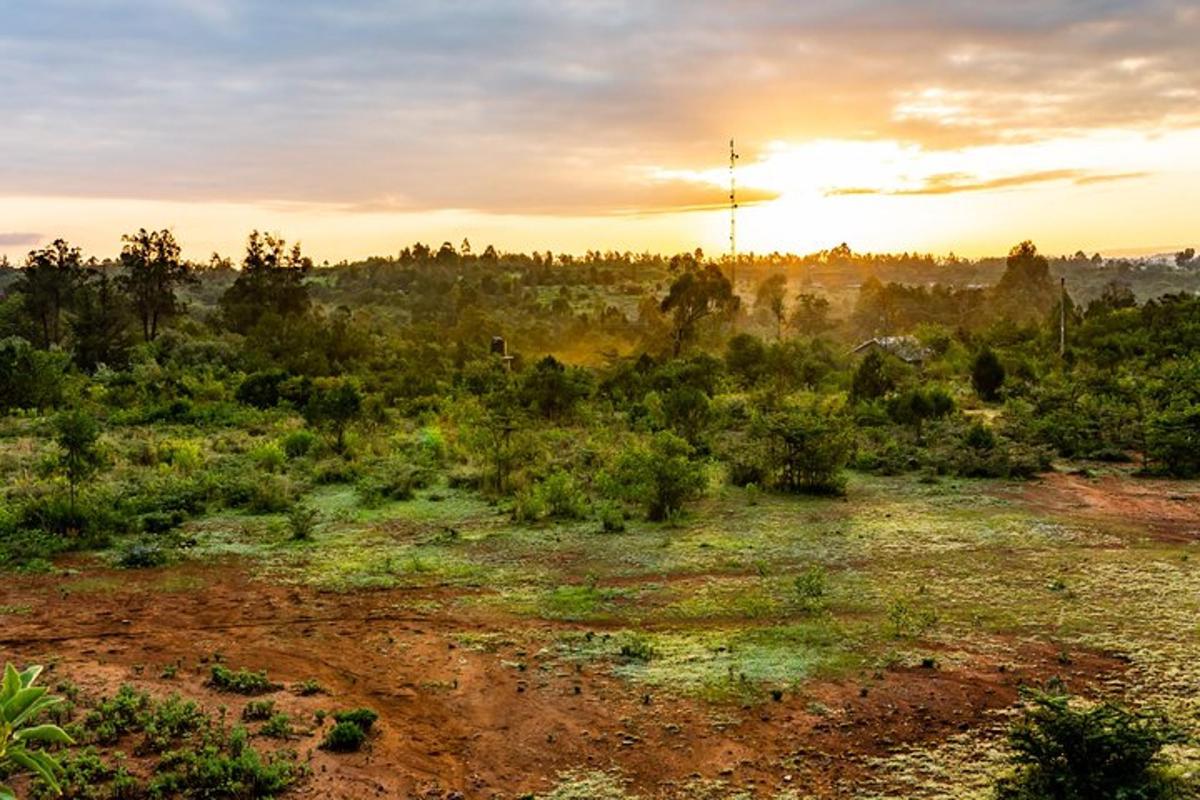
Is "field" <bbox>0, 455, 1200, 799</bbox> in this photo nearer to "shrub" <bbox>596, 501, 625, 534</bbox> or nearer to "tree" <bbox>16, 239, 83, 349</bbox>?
"shrub" <bbox>596, 501, 625, 534</bbox>

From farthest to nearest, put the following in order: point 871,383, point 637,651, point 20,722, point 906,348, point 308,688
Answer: point 906,348
point 871,383
point 637,651
point 308,688
point 20,722

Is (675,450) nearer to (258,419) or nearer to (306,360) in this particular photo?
(258,419)

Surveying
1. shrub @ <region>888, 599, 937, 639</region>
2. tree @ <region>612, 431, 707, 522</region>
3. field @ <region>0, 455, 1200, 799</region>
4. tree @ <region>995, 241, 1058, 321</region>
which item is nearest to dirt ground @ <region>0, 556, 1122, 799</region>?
field @ <region>0, 455, 1200, 799</region>

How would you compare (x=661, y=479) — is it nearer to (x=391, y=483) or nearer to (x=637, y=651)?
(x=391, y=483)

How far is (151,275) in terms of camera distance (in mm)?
50344

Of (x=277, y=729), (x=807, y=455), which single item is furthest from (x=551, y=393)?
(x=277, y=729)

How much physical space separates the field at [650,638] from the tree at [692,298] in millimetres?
32258

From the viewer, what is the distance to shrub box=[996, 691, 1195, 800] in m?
6.46

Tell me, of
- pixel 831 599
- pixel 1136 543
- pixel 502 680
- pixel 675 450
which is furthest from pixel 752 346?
pixel 502 680

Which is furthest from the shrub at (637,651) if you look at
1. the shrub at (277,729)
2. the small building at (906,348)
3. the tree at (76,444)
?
the small building at (906,348)

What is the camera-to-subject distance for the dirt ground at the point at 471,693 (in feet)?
24.4

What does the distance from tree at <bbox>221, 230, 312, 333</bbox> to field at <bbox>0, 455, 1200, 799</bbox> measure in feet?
134

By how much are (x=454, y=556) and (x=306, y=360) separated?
93.1 feet

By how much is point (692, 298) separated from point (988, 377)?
1716 cm
